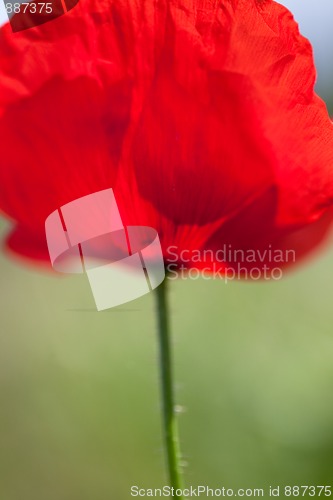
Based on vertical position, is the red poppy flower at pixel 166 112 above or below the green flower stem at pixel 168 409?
above

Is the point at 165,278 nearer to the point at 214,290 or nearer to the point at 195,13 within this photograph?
the point at 195,13

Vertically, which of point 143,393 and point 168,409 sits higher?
point 168,409

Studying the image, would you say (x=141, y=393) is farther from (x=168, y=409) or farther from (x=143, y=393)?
(x=168, y=409)

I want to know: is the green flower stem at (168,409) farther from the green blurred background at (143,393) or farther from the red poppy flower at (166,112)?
the green blurred background at (143,393)

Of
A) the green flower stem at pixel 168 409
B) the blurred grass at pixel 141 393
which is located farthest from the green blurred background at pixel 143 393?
the green flower stem at pixel 168 409

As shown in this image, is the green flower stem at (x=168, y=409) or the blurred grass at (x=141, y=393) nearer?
the green flower stem at (x=168, y=409)

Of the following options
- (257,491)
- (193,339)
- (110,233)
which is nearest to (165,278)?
(110,233)

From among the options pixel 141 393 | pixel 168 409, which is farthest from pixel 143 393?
pixel 168 409
